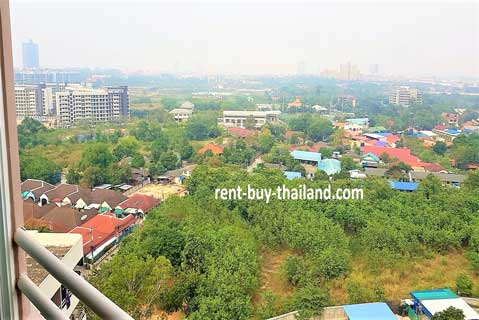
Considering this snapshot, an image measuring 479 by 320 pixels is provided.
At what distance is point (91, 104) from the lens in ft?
8.32

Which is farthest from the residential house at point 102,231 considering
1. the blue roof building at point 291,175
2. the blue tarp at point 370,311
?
the blue tarp at point 370,311

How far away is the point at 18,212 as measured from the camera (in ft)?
2.75

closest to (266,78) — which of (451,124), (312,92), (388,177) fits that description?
(312,92)

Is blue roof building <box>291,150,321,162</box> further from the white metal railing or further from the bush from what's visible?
the white metal railing

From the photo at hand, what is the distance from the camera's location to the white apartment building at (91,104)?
250 centimetres

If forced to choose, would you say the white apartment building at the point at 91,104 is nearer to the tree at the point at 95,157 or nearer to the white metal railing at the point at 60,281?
the tree at the point at 95,157

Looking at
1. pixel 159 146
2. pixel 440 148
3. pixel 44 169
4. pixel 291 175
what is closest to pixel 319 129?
pixel 291 175

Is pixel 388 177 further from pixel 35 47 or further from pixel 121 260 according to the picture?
pixel 35 47

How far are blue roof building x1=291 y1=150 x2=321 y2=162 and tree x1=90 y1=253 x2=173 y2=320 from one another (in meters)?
0.95

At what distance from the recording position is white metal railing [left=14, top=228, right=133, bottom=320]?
0.44m

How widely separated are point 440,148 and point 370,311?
2.87ft

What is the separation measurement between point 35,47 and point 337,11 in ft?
6.15

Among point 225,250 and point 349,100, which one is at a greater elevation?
point 349,100

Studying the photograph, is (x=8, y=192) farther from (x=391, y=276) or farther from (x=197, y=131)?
(x=391, y=276)
